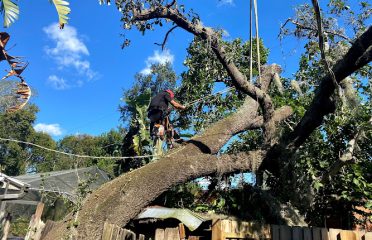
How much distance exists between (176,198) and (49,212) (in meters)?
3.56

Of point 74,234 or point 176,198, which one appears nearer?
point 74,234

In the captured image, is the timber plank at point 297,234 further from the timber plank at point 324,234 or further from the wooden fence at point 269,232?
the timber plank at point 324,234

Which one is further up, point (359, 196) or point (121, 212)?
point (359, 196)

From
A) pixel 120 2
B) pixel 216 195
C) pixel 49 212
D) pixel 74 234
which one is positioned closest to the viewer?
pixel 74 234

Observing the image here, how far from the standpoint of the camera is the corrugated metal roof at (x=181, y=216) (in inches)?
258

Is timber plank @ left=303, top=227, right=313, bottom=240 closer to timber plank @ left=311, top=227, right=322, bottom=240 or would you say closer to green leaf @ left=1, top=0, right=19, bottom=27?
timber plank @ left=311, top=227, right=322, bottom=240

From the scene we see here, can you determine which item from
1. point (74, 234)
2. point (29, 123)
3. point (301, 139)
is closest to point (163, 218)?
point (74, 234)

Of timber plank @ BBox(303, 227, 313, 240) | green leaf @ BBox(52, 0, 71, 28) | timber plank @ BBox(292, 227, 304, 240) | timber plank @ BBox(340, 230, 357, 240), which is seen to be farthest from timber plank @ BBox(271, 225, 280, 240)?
green leaf @ BBox(52, 0, 71, 28)

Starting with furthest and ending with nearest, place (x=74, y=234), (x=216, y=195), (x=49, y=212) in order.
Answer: (x=49, y=212), (x=216, y=195), (x=74, y=234)

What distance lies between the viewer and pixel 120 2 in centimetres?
786

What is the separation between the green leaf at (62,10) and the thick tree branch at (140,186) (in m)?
3.08

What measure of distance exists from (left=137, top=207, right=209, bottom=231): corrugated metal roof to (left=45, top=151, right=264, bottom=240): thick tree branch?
28 cm

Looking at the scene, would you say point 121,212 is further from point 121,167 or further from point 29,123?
point 29,123

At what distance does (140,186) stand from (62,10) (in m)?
3.41
